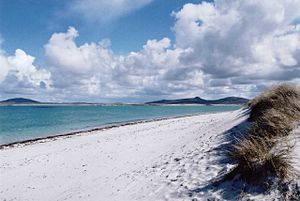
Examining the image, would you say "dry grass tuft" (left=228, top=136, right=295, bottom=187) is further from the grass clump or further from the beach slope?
the beach slope

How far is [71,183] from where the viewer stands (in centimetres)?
1036

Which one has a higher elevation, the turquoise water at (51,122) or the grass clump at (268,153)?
the grass clump at (268,153)

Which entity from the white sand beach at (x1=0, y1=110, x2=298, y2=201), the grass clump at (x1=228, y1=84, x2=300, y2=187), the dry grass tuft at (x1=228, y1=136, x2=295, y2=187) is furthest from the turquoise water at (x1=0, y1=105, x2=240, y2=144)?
the dry grass tuft at (x1=228, y1=136, x2=295, y2=187)

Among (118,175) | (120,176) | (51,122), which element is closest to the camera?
(120,176)

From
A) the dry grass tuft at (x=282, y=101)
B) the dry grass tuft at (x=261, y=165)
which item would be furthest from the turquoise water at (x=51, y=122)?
the dry grass tuft at (x=261, y=165)

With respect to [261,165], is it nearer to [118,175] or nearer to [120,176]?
[120,176]

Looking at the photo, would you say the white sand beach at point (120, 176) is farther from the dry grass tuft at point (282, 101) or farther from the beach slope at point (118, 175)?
the dry grass tuft at point (282, 101)

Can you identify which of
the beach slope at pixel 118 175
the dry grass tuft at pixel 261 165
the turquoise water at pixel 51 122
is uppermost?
the dry grass tuft at pixel 261 165

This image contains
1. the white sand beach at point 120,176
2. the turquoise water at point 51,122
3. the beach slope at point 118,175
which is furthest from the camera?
the turquoise water at point 51,122

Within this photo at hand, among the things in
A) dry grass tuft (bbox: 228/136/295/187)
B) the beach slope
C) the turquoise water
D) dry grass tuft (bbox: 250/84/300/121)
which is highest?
dry grass tuft (bbox: 250/84/300/121)

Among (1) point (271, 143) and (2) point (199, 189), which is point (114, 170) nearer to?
(2) point (199, 189)

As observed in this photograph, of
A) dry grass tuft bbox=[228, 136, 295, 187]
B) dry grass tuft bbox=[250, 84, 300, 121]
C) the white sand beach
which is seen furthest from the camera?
dry grass tuft bbox=[250, 84, 300, 121]

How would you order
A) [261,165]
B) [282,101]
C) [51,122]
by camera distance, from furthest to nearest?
[51,122]
[282,101]
[261,165]

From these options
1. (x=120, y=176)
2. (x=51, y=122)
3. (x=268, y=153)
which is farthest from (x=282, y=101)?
(x=51, y=122)
